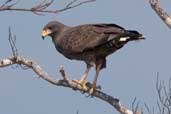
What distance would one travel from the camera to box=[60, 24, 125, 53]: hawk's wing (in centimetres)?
891

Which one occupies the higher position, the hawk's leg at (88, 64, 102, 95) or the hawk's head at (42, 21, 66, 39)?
the hawk's head at (42, 21, 66, 39)

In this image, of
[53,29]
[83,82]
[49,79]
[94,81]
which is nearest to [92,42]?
[94,81]

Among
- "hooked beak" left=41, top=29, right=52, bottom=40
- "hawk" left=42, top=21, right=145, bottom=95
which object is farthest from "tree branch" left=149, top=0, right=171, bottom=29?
"hooked beak" left=41, top=29, right=52, bottom=40

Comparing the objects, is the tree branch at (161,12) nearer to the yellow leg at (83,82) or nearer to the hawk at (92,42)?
the hawk at (92,42)

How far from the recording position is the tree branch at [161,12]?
7.72 metres

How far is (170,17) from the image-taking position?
7.73 meters

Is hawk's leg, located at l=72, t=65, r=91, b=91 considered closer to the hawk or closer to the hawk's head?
the hawk

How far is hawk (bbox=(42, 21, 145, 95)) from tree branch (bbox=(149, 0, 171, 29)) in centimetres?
82

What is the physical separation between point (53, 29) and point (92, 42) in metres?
0.92

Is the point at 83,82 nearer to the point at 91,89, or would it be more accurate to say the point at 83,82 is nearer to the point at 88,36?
the point at 91,89

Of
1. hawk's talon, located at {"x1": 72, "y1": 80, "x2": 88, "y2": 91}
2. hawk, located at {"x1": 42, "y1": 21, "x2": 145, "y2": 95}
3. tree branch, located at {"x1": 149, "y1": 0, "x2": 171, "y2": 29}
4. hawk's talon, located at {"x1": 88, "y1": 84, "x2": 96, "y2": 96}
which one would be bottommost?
hawk's talon, located at {"x1": 88, "y1": 84, "x2": 96, "y2": 96}

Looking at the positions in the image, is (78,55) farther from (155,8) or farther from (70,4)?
(70,4)

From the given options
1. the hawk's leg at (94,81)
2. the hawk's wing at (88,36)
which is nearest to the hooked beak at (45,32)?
the hawk's wing at (88,36)

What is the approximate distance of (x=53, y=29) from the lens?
9680 mm
